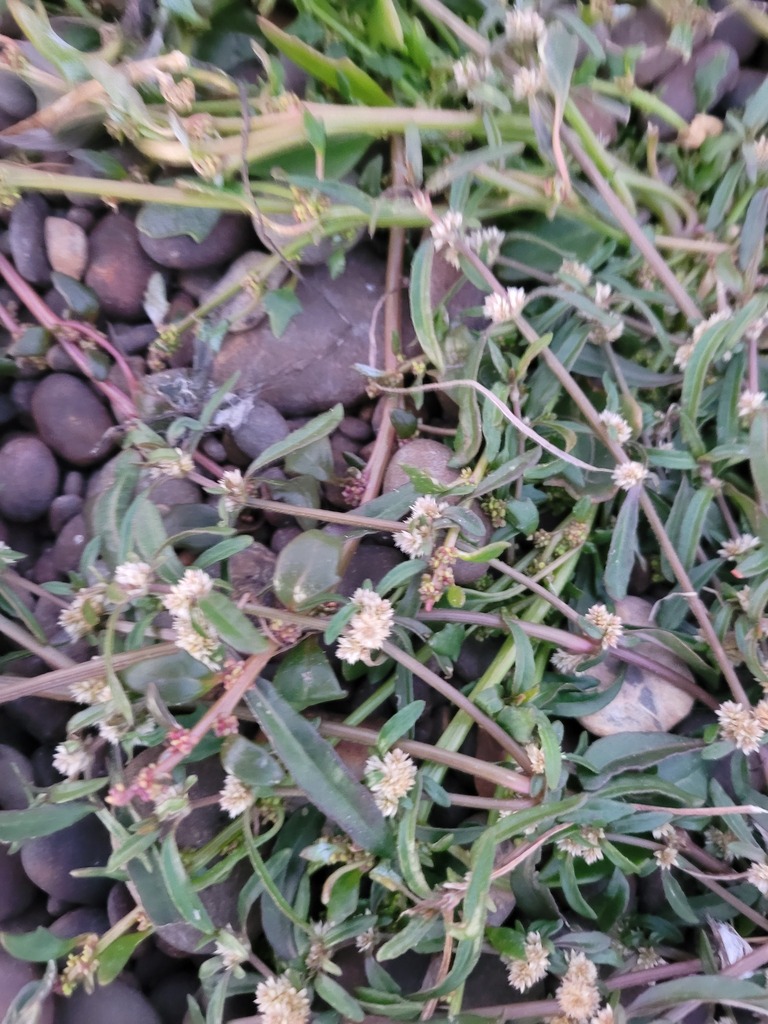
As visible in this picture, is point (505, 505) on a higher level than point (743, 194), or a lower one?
lower

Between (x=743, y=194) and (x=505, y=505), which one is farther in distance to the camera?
(x=743, y=194)

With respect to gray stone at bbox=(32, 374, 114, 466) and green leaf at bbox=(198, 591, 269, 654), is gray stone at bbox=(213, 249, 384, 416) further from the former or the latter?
green leaf at bbox=(198, 591, 269, 654)

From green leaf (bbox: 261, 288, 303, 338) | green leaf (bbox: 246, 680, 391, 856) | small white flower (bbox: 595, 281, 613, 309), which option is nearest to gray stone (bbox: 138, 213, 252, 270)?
green leaf (bbox: 261, 288, 303, 338)

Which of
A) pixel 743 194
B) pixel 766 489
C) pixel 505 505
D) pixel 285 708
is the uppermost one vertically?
pixel 743 194

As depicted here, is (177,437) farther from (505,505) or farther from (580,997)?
(580,997)

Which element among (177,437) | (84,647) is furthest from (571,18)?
(84,647)

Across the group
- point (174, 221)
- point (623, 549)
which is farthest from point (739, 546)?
point (174, 221)

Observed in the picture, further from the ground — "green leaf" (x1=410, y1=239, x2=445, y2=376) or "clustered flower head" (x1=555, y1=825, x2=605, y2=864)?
"green leaf" (x1=410, y1=239, x2=445, y2=376)
